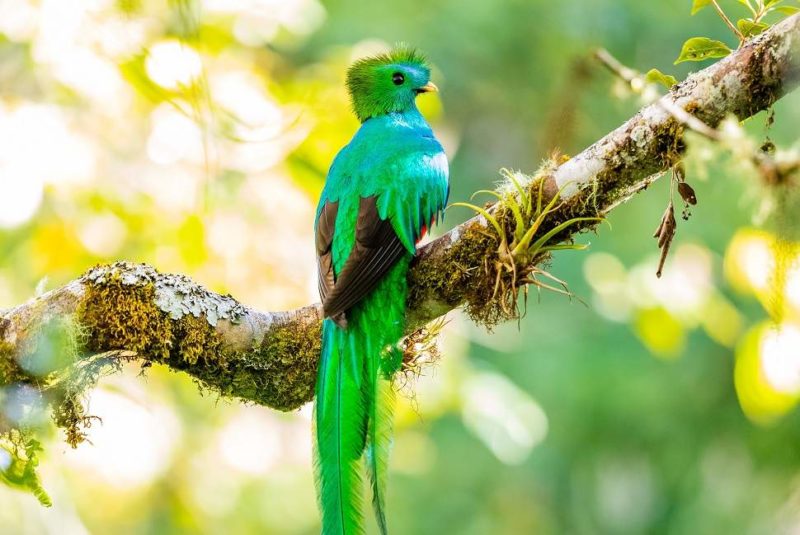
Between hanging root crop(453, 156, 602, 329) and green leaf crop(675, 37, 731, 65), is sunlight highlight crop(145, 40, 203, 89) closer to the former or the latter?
hanging root crop(453, 156, 602, 329)

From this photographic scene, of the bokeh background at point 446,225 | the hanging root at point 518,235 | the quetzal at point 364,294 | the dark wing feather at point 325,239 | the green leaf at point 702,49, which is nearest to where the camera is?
the green leaf at point 702,49

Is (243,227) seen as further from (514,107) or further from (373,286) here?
(514,107)

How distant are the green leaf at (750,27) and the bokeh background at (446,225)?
1.10 ft

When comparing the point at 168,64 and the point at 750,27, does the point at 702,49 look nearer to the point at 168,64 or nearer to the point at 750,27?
the point at 750,27

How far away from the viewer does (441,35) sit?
762cm

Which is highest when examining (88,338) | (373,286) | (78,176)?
(78,176)

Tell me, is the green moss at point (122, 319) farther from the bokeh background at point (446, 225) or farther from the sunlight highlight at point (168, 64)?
the sunlight highlight at point (168, 64)

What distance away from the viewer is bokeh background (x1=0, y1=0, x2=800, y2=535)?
332 centimetres

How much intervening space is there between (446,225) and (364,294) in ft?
15.8

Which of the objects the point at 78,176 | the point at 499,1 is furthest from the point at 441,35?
the point at 78,176

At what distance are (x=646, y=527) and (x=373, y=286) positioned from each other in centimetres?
606

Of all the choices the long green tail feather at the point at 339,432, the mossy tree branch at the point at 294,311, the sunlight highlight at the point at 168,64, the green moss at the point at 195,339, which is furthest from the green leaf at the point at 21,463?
the sunlight highlight at the point at 168,64

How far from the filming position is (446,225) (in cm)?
757

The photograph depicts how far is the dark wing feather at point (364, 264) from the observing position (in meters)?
2.75
